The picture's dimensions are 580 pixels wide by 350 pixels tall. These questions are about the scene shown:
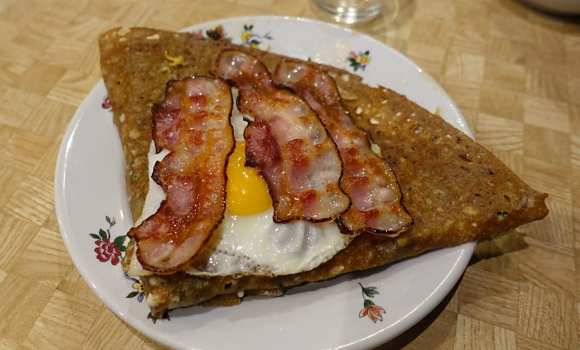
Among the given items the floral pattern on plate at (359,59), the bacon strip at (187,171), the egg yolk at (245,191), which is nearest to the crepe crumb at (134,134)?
the bacon strip at (187,171)

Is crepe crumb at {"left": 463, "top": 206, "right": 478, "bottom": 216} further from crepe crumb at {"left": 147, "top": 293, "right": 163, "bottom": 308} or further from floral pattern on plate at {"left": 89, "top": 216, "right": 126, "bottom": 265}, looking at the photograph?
floral pattern on plate at {"left": 89, "top": 216, "right": 126, "bottom": 265}

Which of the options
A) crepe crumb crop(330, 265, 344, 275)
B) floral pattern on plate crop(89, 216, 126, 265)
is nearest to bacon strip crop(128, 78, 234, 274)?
floral pattern on plate crop(89, 216, 126, 265)

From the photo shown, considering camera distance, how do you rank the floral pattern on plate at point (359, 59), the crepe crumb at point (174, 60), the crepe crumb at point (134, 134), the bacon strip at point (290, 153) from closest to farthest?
1. the bacon strip at point (290, 153)
2. the crepe crumb at point (134, 134)
3. the crepe crumb at point (174, 60)
4. the floral pattern on plate at point (359, 59)

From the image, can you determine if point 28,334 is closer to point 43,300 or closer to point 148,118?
point 43,300

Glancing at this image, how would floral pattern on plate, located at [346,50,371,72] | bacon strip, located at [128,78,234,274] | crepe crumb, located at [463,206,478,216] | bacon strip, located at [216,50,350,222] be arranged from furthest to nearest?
floral pattern on plate, located at [346,50,371,72], crepe crumb, located at [463,206,478,216], bacon strip, located at [216,50,350,222], bacon strip, located at [128,78,234,274]

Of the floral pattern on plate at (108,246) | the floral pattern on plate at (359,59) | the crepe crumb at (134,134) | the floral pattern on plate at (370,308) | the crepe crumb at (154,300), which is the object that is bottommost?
the floral pattern on plate at (108,246)

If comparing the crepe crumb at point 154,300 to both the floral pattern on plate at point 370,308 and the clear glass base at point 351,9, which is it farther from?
the clear glass base at point 351,9
